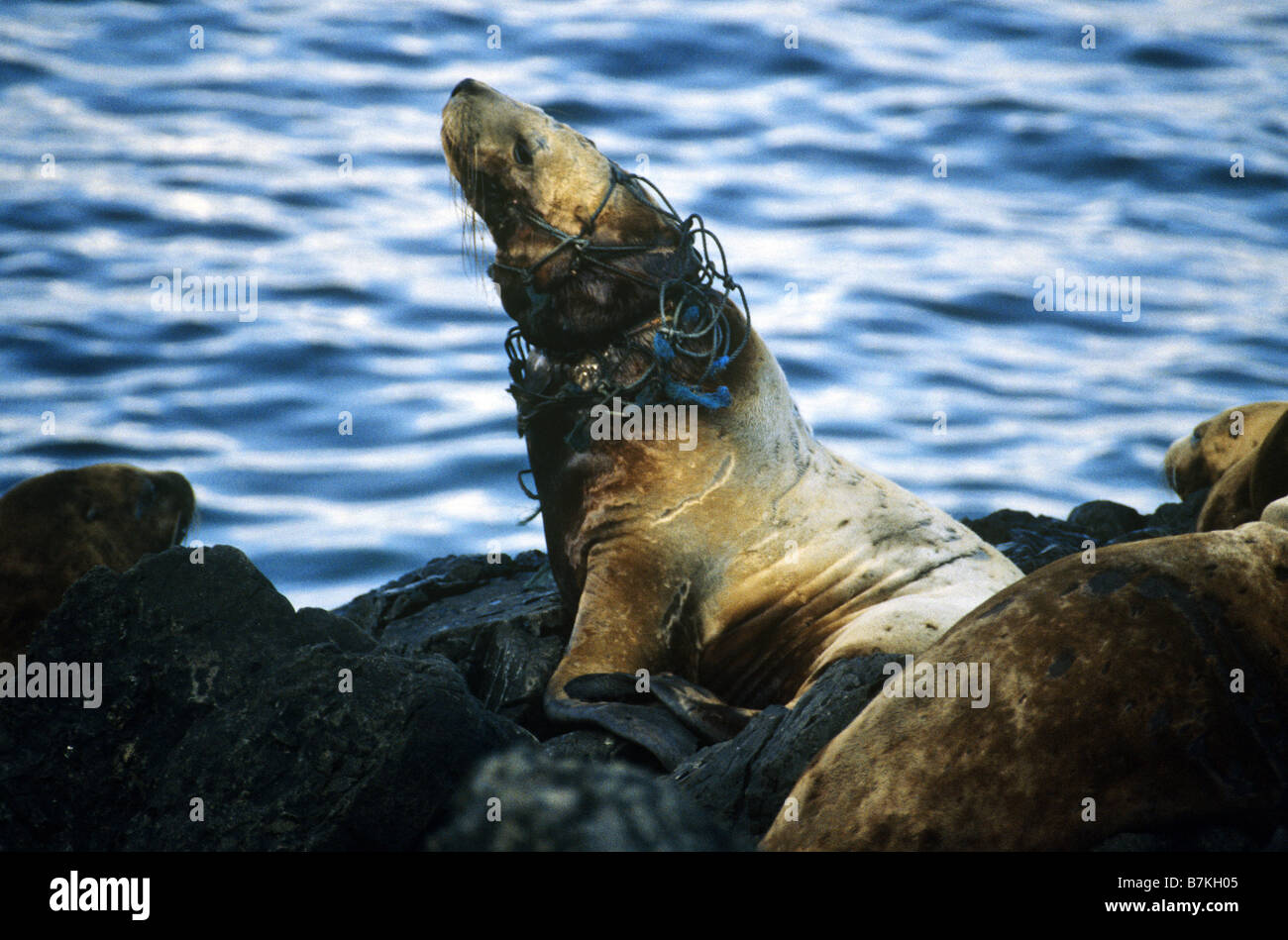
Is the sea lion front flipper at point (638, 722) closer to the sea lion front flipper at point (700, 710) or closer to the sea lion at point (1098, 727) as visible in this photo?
the sea lion front flipper at point (700, 710)

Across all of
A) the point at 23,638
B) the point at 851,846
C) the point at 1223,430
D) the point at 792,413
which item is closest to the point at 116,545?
the point at 23,638

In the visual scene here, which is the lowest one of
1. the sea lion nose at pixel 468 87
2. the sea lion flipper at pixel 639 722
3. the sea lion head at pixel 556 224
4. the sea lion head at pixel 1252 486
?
the sea lion flipper at pixel 639 722

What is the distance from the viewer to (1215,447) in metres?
8.75

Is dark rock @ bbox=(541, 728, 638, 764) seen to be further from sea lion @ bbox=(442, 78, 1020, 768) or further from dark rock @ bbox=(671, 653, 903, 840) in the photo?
dark rock @ bbox=(671, 653, 903, 840)

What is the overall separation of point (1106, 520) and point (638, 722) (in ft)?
14.4

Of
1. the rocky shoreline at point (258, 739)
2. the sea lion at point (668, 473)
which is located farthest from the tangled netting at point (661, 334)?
the rocky shoreline at point (258, 739)

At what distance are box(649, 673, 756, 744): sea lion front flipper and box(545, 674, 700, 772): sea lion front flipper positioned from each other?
0.10 ft

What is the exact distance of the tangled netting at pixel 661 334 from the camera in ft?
18.5

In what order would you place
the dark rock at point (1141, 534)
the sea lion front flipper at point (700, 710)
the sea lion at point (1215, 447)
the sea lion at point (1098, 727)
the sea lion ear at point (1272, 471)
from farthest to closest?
the sea lion at point (1215, 447), the dark rock at point (1141, 534), the sea lion ear at point (1272, 471), the sea lion front flipper at point (700, 710), the sea lion at point (1098, 727)

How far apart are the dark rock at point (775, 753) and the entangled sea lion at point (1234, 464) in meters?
2.61

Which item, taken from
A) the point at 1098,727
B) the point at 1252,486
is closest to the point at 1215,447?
the point at 1252,486

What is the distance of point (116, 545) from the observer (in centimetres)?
646

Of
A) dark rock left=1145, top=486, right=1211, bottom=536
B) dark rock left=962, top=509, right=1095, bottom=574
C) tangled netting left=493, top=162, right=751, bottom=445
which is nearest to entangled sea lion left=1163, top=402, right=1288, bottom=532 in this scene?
dark rock left=1145, top=486, right=1211, bottom=536

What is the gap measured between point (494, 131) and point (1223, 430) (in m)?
5.04
